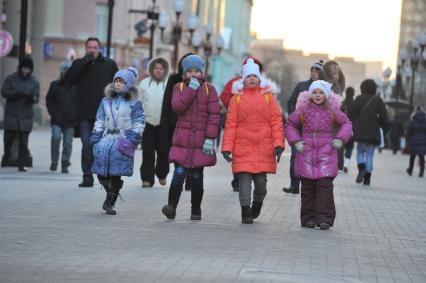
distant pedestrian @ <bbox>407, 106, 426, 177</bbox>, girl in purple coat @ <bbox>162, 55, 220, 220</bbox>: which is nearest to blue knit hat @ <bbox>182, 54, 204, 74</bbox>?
girl in purple coat @ <bbox>162, 55, 220, 220</bbox>

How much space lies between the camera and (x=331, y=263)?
29.7ft

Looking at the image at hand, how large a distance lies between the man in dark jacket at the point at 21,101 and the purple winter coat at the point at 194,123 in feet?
24.6

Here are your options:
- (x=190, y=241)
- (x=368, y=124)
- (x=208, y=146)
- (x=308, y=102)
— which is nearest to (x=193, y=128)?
(x=208, y=146)

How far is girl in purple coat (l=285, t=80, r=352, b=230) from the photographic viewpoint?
11.9m

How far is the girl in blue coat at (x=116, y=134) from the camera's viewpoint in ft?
39.2

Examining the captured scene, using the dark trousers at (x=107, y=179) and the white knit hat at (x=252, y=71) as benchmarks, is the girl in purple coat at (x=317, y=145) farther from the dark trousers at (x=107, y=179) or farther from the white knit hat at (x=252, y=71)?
the dark trousers at (x=107, y=179)

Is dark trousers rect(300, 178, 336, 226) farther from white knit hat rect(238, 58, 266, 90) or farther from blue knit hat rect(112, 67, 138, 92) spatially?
blue knit hat rect(112, 67, 138, 92)

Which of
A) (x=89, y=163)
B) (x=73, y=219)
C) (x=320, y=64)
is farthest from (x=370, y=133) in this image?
(x=73, y=219)

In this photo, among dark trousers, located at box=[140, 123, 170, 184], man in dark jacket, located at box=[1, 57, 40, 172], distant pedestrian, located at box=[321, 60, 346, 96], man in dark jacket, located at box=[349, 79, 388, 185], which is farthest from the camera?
man in dark jacket, located at box=[349, 79, 388, 185]

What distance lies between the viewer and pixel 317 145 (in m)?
12.0

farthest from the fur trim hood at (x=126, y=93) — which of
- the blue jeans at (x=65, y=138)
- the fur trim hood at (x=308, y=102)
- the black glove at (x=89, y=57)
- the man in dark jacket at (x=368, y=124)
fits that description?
the man in dark jacket at (x=368, y=124)

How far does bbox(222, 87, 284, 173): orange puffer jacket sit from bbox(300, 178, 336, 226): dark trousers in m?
0.47

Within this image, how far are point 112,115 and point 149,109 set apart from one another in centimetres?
432

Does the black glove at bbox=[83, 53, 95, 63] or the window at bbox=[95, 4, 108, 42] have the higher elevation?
the window at bbox=[95, 4, 108, 42]
